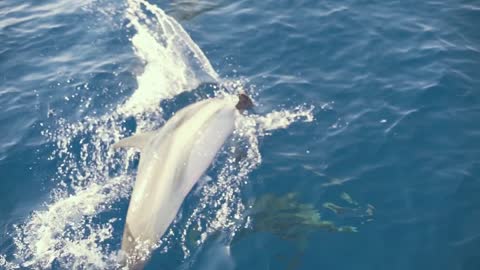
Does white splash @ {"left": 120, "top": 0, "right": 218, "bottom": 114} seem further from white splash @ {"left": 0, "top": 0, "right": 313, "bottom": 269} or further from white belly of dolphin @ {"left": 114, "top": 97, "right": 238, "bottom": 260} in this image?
white belly of dolphin @ {"left": 114, "top": 97, "right": 238, "bottom": 260}

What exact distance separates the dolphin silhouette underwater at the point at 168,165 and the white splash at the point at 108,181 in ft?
1.69

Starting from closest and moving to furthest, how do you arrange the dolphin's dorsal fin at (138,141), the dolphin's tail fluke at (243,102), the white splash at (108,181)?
1. the white splash at (108,181)
2. the dolphin's dorsal fin at (138,141)
3. the dolphin's tail fluke at (243,102)

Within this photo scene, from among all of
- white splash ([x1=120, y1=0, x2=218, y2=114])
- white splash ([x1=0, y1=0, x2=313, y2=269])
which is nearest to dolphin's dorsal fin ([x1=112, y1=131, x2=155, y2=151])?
white splash ([x1=0, y1=0, x2=313, y2=269])

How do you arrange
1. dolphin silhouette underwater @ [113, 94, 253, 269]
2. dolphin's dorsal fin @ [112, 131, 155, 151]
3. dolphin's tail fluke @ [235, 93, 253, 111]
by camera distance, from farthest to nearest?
dolphin's tail fluke @ [235, 93, 253, 111] → dolphin's dorsal fin @ [112, 131, 155, 151] → dolphin silhouette underwater @ [113, 94, 253, 269]

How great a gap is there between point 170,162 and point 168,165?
0.10m

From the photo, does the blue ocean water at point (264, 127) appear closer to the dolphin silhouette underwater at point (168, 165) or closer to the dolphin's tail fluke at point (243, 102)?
the dolphin's tail fluke at point (243, 102)

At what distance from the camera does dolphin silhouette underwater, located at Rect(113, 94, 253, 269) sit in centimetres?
837

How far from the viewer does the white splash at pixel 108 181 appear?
8977 mm

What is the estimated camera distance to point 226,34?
1505 cm

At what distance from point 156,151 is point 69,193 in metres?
2.33

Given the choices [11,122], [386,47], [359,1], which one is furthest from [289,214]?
[359,1]

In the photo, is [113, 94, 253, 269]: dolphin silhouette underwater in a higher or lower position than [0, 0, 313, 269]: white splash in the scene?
higher

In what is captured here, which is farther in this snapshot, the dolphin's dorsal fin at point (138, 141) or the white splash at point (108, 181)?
the dolphin's dorsal fin at point (138, 141)

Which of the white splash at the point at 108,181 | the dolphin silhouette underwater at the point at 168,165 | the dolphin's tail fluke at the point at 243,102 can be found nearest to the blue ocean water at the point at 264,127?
the white splash at the point at 108,181
